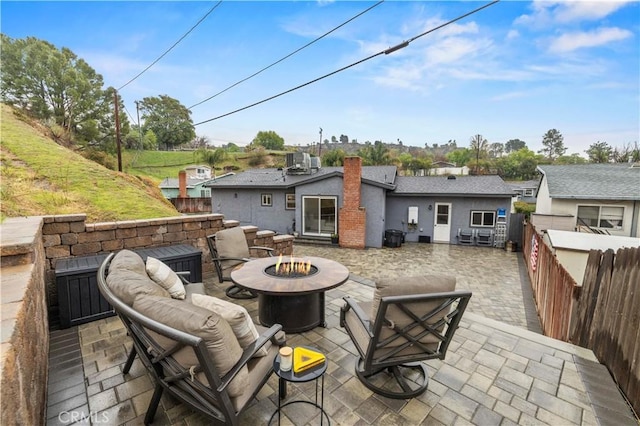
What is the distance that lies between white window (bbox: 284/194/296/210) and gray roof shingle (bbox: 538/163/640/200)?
10871mm

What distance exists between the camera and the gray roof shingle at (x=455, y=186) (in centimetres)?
1120

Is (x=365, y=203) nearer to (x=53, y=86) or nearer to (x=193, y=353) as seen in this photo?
(x=193, y=353)

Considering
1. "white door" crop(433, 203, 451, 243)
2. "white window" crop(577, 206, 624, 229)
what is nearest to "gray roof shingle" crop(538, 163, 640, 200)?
"white window" crop(577, 206, 624, 229)

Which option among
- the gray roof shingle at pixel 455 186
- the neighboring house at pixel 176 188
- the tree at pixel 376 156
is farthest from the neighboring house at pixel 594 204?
the neighboring house at pixel 176 188

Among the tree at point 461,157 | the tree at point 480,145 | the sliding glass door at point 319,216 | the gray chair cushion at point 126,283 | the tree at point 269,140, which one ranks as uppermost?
the tree at point 269,140

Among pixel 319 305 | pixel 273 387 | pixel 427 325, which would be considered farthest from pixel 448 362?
pixel 273 387

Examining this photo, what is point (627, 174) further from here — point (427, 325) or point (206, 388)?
point (206, 388)

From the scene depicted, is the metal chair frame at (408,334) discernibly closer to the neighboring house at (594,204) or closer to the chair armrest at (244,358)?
the chair armrest at (244,358)

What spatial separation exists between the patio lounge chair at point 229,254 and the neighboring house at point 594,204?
390 inches

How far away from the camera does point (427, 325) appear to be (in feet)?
6.90

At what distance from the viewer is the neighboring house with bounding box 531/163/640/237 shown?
9.96 metres

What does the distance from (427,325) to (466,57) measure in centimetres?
775

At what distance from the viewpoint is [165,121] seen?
Result: 4847 centimetres

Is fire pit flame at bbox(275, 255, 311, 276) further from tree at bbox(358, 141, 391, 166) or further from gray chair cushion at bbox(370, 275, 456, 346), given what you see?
tree at bbox(358, 141, 391, 166)
